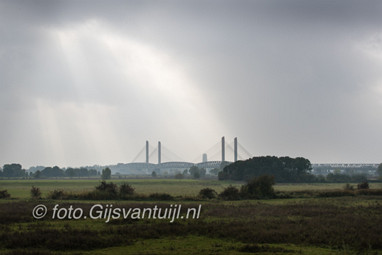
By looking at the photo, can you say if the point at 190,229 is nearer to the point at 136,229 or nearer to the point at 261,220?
the point at 136,229

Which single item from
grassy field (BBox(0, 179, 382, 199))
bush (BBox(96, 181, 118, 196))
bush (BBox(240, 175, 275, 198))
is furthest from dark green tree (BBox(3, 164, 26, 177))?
bush (BBox(240, 175, 275, 198))

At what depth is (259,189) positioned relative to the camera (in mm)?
54188

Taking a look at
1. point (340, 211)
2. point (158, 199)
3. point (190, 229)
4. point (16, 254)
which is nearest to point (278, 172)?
point (158, 199)

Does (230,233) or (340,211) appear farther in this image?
(340,211)

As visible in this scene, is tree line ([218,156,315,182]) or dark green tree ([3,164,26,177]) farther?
dark green tree ([3,164,26,177])

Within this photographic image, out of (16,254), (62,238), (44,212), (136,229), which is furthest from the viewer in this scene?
(44,212)

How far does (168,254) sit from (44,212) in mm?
18081

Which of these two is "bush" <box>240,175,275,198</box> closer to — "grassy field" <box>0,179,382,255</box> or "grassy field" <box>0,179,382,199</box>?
"grassy field" <box>0,179,382,199</box>

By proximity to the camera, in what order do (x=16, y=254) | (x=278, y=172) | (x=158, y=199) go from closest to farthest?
(x=16, y=254)
(x=158, y=199)
(x=278, y=172)

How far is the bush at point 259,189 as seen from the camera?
174ft

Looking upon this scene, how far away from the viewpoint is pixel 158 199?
48.3 metres

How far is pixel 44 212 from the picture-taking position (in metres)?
32.8

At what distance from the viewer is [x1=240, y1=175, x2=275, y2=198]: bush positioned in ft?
174

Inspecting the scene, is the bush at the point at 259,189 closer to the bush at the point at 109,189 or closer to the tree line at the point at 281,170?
the bush at the point at 109,189
